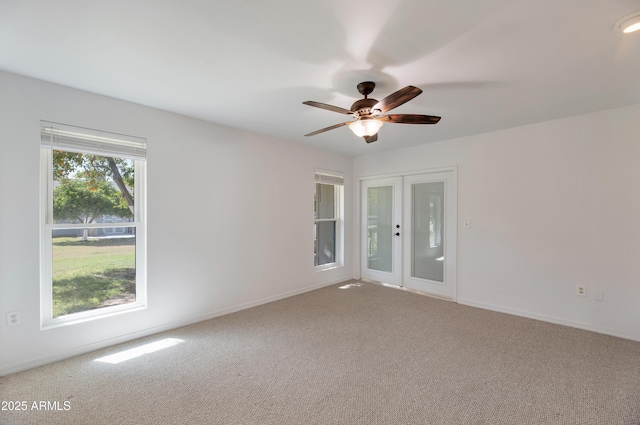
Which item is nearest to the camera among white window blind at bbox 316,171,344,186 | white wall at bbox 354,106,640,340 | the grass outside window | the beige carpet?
the beige carpet

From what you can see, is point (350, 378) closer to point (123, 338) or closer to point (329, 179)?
point (123, 338)

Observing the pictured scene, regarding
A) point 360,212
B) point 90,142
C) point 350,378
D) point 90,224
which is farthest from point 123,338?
point 360,212

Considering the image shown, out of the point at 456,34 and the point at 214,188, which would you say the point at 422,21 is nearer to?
the point at 456,34

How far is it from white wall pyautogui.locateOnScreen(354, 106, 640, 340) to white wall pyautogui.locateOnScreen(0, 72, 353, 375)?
2276 millimetres

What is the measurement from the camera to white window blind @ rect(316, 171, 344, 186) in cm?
483

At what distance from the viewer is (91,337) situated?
2.62m

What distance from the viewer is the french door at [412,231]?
4.25 meters

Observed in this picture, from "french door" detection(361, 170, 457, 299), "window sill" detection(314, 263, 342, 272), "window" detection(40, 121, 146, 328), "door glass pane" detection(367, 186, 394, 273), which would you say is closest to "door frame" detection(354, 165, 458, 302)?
"french door" detection(361, 170, 457, 299)

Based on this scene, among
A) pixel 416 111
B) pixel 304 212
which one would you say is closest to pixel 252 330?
pixel 304 212

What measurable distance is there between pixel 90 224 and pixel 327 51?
8.82ft

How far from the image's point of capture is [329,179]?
5027mm

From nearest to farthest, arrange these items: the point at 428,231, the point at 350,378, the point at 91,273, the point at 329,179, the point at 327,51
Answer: the point at 327,51 → the point at 350,378 → the point at 91,273 → the point at 428,231 → the point at 329,179

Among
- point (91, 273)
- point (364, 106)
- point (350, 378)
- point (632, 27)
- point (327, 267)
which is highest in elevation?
point (632, 27)

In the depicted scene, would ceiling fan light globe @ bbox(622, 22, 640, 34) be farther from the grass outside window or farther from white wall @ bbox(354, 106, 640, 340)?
the grass outside window
